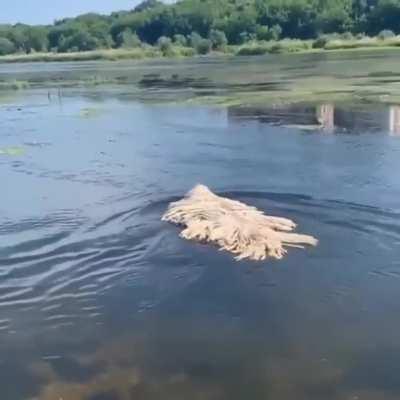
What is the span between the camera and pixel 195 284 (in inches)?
384

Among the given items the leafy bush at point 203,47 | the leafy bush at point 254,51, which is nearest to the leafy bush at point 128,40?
the leafy bush at point 203,47

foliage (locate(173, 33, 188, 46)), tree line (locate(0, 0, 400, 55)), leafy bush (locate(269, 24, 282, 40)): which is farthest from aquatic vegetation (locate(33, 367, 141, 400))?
foliage (locate(173, 33, 188, 46))

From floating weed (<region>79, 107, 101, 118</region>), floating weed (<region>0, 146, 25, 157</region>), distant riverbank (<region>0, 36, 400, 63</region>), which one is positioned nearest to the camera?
floating weed (<region>0, 146, 25, 157</region>)

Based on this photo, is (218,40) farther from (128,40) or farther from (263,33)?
(128,40)

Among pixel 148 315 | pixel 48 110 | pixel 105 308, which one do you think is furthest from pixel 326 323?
pixel 48 110

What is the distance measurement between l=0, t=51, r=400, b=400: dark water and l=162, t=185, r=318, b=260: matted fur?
28 centimetres

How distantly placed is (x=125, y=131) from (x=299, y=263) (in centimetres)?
1620

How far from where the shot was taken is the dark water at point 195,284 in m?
7.35

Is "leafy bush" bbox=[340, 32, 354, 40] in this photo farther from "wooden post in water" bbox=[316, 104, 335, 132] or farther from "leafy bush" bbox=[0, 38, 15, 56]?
→ "wooden post in water" bbox=[316, 104, 335, 132]

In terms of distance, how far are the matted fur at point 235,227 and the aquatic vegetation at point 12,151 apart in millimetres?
9648

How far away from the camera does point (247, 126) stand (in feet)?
80.7

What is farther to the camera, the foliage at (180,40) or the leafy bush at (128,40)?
the leafy bush at (128,40)

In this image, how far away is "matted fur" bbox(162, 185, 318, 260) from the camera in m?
10.9

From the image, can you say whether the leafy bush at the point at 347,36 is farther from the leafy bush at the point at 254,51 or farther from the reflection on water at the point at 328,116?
the reflection on water at the point at 328,116
